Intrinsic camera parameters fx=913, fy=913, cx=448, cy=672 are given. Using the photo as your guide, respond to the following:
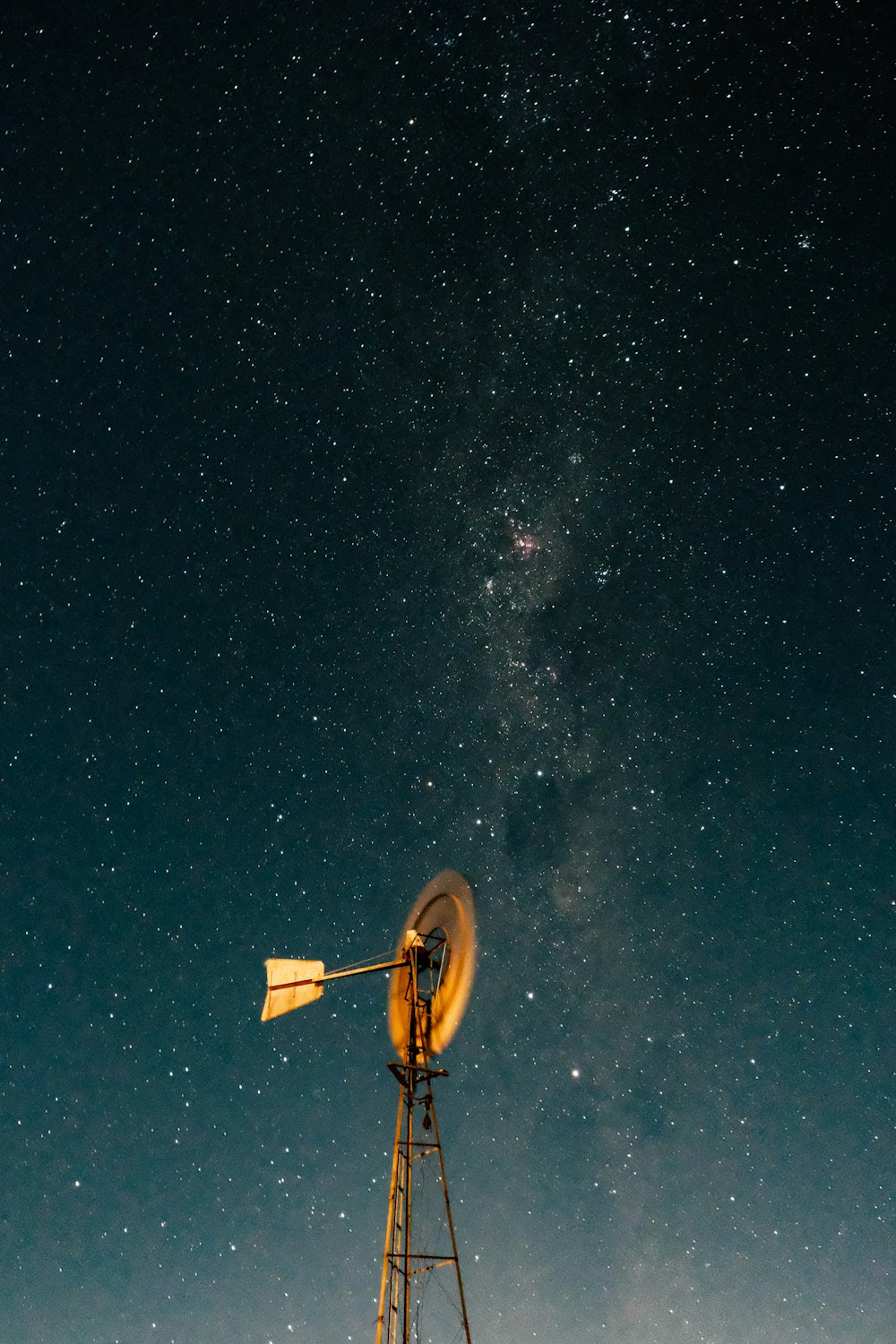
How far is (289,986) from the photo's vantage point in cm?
1416

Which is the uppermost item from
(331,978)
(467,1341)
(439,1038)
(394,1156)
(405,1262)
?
(331,978)

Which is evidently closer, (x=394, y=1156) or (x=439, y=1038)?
(x=394, y=1156)

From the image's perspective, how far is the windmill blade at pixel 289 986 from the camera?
1406 cm

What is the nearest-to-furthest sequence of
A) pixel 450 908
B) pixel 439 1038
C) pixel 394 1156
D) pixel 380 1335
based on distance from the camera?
pixel 380 1335 → pixel 394 1156 → pixel 439 1038 → pixel 450 908

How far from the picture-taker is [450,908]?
14188mm

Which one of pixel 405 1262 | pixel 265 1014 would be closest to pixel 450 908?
pixel 265 1014

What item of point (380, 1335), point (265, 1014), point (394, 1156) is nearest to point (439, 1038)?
point (394, 1156)

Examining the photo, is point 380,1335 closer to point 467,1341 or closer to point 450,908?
point 467,1341

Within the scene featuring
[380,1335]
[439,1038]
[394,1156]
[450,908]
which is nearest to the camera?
[380,1335]

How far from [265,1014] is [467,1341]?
5.04 meters

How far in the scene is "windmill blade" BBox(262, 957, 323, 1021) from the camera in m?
14.1

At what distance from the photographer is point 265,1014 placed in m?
13.9

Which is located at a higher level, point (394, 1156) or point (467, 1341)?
point (394, 1156)

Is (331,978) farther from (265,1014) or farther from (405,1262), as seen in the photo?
(405,1262)
